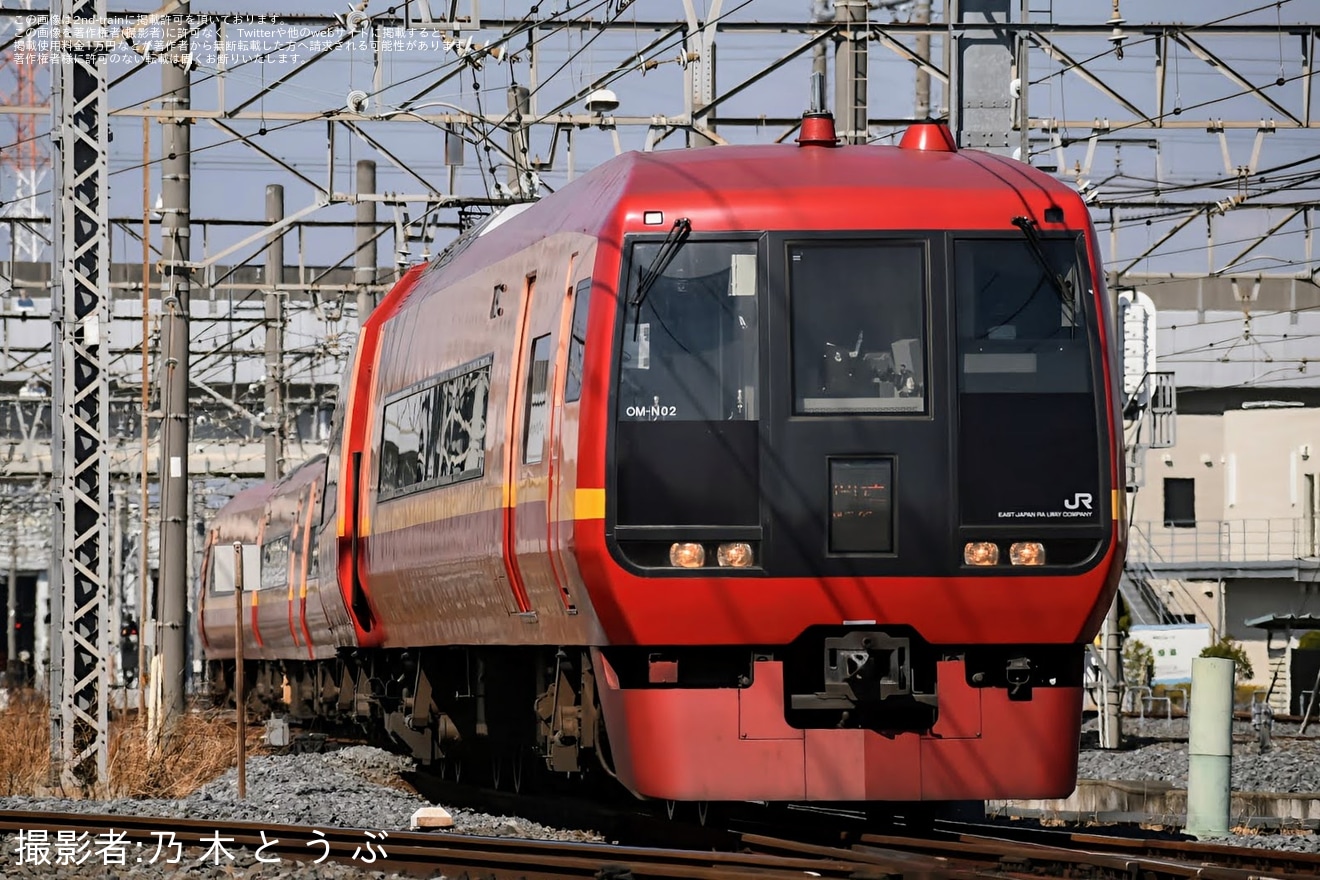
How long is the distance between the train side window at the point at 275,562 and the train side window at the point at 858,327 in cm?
1560

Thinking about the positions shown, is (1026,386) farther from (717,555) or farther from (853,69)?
(853,69)

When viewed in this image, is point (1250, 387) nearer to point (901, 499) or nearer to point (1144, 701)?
point (1144, 701)

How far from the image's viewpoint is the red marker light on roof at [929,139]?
11391 millimetres

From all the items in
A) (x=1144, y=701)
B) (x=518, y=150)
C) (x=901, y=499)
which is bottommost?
(x=1144, y=701)

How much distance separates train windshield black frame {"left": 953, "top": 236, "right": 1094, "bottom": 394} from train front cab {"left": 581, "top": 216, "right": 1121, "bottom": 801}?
0.5 inches

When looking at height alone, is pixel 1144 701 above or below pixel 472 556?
below

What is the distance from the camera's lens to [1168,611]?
1788 inches

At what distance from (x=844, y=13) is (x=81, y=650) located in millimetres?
8605

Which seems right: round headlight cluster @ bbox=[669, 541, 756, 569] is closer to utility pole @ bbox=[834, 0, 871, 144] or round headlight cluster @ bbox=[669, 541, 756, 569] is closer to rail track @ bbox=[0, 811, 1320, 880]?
rail track @ bbox=[0, 811, 1320, 880]

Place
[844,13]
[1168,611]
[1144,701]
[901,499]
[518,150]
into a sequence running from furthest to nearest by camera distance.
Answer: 1. [1168,611]
2. [1144,701]
3. [518,150]
4. [844,13]
5. [901,499]

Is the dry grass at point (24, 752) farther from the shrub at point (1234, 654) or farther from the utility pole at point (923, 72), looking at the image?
the shrub at point (1234, 654)

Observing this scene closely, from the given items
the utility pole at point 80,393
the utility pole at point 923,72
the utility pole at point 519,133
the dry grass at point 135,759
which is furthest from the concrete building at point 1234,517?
the utility pole at point 80,393

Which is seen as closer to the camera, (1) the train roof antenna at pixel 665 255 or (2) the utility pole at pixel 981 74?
(1) the train roof antenna at pixel 665 255

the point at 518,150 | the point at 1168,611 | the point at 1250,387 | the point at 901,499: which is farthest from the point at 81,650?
the point at 1250,387
